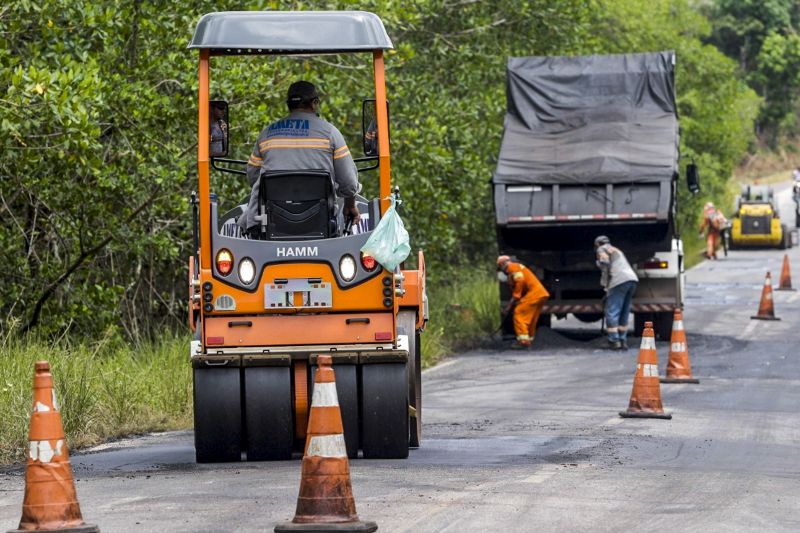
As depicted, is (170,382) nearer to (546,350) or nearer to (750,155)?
(546,350)

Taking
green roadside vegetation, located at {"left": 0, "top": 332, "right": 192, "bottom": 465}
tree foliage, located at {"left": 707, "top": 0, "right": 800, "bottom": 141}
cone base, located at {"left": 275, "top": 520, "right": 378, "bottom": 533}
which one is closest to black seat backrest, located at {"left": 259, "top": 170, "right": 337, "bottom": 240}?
green roadside vegetation, located at {"left": 0, "top": 332, "right": 192, "bottom": 465}

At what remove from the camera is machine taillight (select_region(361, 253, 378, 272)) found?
33.6 feet

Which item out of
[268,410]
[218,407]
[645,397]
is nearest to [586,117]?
[645,397]

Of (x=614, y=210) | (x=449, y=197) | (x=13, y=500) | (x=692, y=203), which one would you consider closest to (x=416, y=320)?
(x=13, y=500)

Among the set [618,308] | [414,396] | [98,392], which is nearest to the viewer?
[414,396]

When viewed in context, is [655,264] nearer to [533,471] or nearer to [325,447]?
[533,471]

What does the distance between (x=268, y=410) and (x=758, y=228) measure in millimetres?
42661

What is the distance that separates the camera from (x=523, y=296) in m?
22.2

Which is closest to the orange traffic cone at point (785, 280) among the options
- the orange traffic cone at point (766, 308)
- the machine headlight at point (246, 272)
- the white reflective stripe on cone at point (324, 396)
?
the orange traffic cone at point (766, 308)

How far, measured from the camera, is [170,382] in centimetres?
1449

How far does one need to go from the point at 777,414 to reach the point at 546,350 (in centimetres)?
804

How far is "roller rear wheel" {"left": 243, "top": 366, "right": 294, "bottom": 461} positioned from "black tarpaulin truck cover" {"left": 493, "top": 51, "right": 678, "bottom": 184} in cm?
1180

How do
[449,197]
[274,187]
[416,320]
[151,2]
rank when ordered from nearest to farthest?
[274,187]
[416,320]
[151,2]
[449,197]

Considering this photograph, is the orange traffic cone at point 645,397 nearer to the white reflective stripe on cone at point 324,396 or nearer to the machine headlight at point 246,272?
the machine headlight at point 246,272
